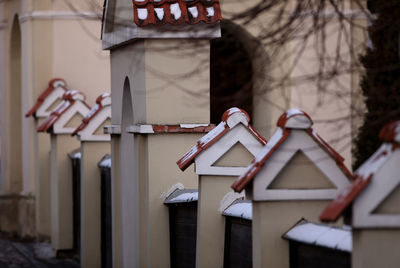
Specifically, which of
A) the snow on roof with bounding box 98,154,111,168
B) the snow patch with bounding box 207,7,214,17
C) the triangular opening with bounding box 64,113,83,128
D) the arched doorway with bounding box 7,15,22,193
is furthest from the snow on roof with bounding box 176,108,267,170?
the arched doorway with bounding box 7,15,22,193

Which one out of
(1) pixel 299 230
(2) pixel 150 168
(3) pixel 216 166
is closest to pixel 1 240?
(2) pixel 150 168

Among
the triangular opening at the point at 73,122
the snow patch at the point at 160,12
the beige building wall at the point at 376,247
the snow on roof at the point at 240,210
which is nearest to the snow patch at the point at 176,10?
the snow patch at the point at 160,12

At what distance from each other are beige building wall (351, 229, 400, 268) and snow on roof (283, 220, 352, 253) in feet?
1.96

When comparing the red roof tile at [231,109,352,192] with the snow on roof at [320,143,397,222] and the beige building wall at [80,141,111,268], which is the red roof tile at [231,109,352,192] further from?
the beige building wall at [80,141,111,268]

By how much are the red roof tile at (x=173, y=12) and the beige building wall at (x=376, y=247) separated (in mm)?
4728

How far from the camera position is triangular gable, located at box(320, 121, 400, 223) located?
200 inches

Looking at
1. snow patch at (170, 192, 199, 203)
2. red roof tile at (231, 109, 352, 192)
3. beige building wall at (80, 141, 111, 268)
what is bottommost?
beige building wall at (80, 141, 111, 268)

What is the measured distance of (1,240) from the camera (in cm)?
1917

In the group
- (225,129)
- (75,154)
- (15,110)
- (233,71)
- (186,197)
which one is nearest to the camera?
(233,71)

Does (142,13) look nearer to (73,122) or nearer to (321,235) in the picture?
(321,235)

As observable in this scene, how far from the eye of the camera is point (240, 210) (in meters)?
8.09

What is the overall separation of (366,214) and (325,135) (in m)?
12.6

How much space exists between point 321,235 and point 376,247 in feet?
3.69

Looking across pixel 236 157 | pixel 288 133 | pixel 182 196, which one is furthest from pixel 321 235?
pixel 182 196
